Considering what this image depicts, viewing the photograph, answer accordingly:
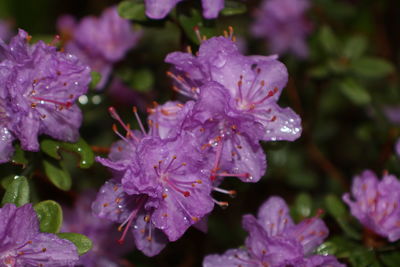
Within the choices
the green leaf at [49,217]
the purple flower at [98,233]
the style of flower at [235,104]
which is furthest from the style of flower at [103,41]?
the green leaf at [49,217]

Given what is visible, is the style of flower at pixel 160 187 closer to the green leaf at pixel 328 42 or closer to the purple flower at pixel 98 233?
the purple flower at pixel 98 233

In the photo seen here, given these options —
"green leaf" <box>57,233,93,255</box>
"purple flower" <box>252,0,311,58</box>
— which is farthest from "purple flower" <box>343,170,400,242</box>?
"purple flower" <box>252,0,311,58</box>

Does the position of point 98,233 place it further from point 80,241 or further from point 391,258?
point 391,258

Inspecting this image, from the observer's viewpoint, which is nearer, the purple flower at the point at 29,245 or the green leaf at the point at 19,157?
the purple flower at the point at 29,245

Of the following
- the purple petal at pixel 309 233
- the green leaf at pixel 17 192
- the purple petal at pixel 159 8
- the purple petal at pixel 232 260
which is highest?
the purple petal at pixel 159 8

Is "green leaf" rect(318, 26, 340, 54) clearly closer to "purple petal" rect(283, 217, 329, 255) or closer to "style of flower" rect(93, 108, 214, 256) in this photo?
"purple petal" rect(283, 217, 329, 255)

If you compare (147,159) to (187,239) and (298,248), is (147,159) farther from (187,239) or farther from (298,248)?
(187,239)

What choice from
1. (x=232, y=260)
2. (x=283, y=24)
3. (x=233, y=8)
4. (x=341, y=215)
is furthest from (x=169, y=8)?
(x=283, y=24)
